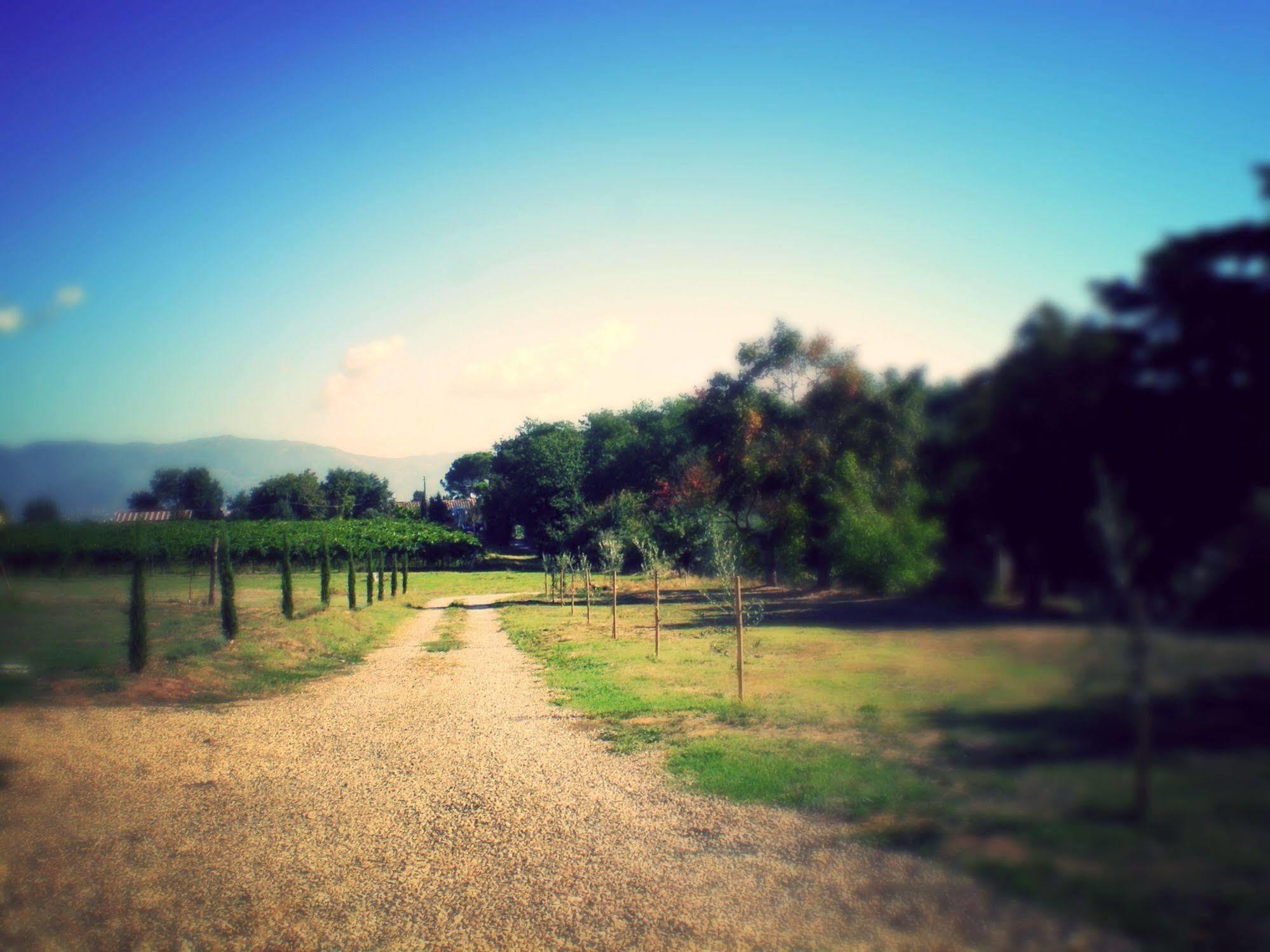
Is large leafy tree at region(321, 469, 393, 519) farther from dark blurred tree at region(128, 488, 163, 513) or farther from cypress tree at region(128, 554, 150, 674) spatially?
dark blurred tree at region(128, 488, 163, 513)

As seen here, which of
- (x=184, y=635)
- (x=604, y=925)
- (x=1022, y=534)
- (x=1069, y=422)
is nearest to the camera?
(x=1069, y=422)

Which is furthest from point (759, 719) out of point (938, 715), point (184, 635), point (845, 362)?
point (184, 635)

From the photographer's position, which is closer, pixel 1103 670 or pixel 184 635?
pixel 1103 670

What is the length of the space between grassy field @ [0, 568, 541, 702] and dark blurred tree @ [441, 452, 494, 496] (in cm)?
11999

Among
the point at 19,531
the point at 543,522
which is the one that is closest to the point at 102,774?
the point at 19,531

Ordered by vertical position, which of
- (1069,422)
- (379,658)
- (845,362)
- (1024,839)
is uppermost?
(845,362)

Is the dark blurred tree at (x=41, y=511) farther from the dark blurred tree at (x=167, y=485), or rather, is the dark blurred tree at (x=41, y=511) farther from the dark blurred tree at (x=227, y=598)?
the dark blurred tree at (x=227, y=598)

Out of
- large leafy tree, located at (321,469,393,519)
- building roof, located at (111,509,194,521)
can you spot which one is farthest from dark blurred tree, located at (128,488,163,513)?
large leafy tree, located at (321,469,393,519)

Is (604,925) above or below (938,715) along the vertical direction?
below

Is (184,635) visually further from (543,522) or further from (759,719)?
(543,522)

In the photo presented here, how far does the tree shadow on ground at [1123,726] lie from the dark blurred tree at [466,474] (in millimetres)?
146442

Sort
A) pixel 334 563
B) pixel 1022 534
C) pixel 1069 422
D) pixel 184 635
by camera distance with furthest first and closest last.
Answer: pixel 334 563
pixel 184 635
pixel 1022 534
pixel 1069 422

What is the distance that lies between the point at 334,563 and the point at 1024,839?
5864 cm

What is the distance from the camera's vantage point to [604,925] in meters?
4.99
